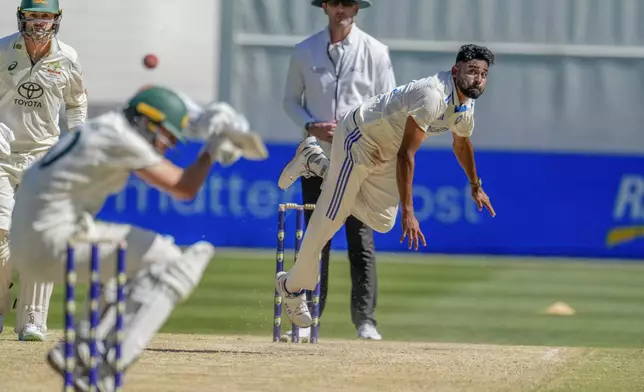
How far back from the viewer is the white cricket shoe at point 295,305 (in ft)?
24.1

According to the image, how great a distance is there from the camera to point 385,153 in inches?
286

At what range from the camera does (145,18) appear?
1656 centimetres

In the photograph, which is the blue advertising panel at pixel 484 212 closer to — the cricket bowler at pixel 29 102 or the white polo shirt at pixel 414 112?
the cricket bowler at pixel 29 102

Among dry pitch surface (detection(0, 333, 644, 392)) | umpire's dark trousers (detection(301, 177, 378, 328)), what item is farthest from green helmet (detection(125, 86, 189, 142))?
umpire's dark trousers (detection(301, 177, 378, 328))

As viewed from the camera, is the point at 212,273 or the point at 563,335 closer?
the point at 563,335

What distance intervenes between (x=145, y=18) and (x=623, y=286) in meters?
6.97

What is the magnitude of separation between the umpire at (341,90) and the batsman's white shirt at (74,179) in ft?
10.4

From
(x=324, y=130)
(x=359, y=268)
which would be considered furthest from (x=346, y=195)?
(x=359, y=268)

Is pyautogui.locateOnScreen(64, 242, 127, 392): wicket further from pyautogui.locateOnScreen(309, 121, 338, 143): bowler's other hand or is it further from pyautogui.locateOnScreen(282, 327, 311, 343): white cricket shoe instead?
pyautogui.locateOnScreen(309, 121, 338, 143): bowler's other hand

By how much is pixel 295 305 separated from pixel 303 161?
0.95 m

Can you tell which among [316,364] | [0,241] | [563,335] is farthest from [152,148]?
[563,335]

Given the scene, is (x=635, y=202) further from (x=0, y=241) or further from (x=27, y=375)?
(x=27, y=375)

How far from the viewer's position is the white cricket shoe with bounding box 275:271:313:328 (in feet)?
24.1

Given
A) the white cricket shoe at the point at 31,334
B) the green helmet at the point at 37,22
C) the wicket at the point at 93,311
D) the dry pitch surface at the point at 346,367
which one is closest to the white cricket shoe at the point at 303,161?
the dry pitch surface at the point at 346,367
